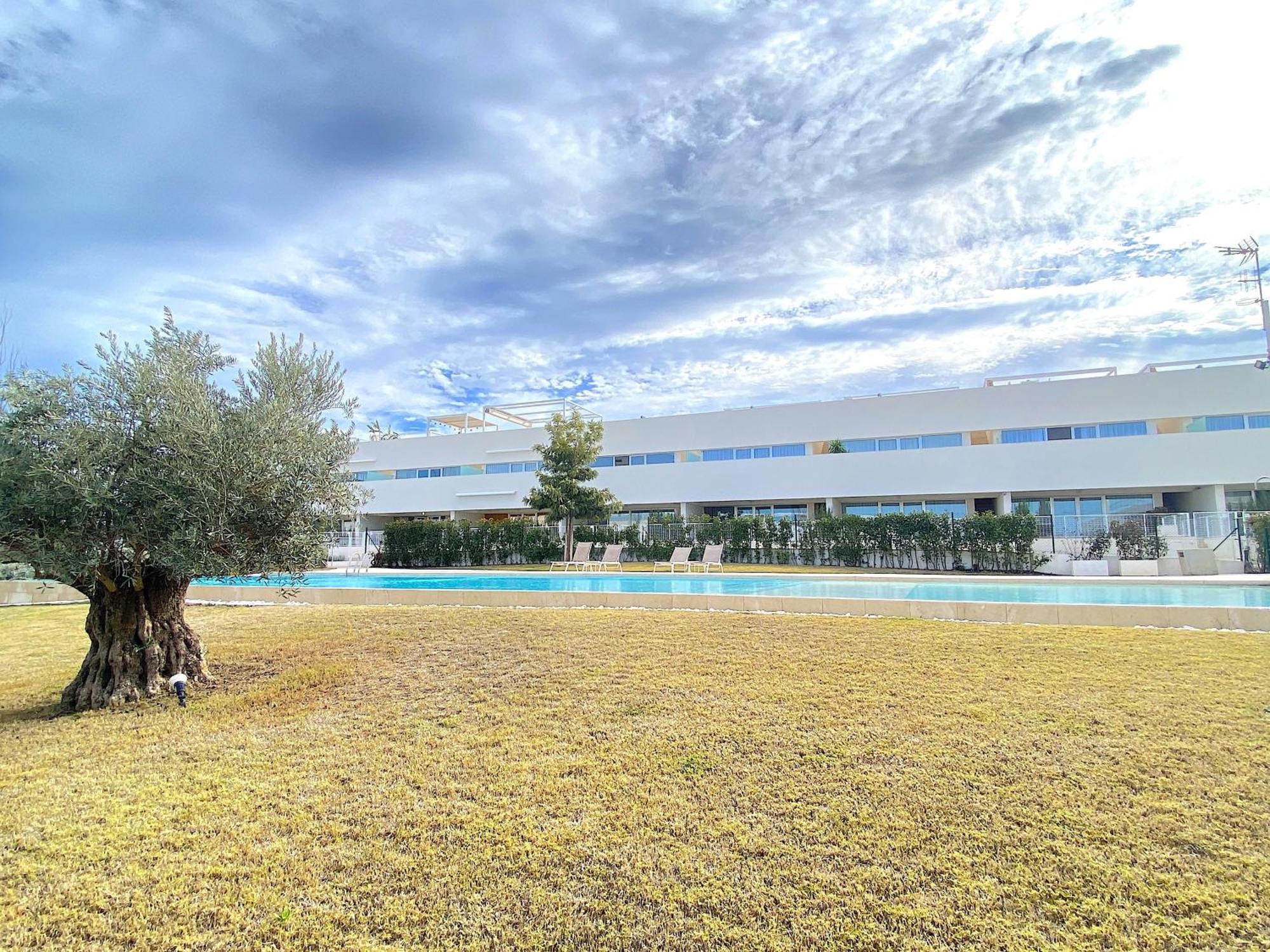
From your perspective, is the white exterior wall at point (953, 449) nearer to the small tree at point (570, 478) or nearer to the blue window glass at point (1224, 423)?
the blue window glass at point (1224, 423)

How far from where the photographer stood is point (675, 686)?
6039 mm

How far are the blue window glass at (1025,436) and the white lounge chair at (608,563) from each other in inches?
604

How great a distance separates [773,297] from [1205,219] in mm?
10873

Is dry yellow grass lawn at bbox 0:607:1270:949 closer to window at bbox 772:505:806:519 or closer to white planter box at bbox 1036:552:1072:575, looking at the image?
white planter box at bbox 1036:552:1072:575

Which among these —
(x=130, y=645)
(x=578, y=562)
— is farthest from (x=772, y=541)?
(x=130, y=645)

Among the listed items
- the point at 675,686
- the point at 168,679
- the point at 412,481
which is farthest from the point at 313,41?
the point at 412,481

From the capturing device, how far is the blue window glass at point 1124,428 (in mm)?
23516

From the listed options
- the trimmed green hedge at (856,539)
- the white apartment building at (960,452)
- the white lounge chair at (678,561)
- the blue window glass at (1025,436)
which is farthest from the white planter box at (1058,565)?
the white lounge chair at (678,561)

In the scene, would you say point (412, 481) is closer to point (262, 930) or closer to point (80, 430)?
point (80, 430)

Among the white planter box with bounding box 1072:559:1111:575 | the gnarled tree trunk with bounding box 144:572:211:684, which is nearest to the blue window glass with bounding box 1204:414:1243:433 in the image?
the white planter box with bounding box 1072:559:1111:575

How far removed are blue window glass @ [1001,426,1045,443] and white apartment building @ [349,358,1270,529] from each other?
0.05m

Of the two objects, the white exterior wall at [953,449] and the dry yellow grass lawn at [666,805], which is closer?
the dry yellow grass lawn at [666,805]

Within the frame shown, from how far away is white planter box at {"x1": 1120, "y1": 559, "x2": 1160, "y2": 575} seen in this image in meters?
17.7

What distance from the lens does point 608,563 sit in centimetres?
2284
